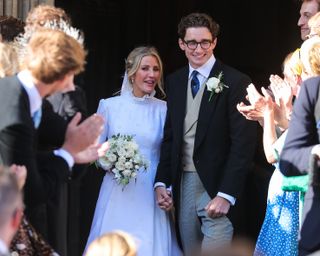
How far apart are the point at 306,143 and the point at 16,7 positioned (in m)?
2.84

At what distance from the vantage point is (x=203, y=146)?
17.3 feet

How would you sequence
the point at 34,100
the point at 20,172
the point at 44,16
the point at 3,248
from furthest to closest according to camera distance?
1. the point at 44,16
2. the point at 34,100
3. the point at 20,172
4. the point at 3,248

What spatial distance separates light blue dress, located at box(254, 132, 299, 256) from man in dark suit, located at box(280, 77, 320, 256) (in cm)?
81

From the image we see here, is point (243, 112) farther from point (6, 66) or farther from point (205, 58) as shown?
point (6, 66)

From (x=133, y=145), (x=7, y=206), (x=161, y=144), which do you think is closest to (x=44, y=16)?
(x=133, y=145)

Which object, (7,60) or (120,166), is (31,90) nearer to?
(7,60)

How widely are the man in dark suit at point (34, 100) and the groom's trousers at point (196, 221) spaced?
1655mm

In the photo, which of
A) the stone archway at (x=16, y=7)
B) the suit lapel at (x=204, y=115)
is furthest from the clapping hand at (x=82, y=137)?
the stone archway at (x=16, y=7)

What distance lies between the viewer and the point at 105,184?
5.71 meters

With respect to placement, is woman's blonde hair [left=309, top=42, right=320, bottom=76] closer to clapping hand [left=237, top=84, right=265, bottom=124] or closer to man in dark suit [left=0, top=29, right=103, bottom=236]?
clapping hand [left=237, top=84, right=265, bottom=124]

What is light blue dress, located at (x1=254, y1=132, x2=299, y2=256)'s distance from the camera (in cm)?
476

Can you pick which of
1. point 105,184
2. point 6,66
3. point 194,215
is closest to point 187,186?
point 194,215

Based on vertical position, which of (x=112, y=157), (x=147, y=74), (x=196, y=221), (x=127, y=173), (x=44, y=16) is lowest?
(x=196, y=221)

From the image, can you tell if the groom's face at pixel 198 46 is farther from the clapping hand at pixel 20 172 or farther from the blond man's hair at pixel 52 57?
the clapping hand at pixel 20 172
